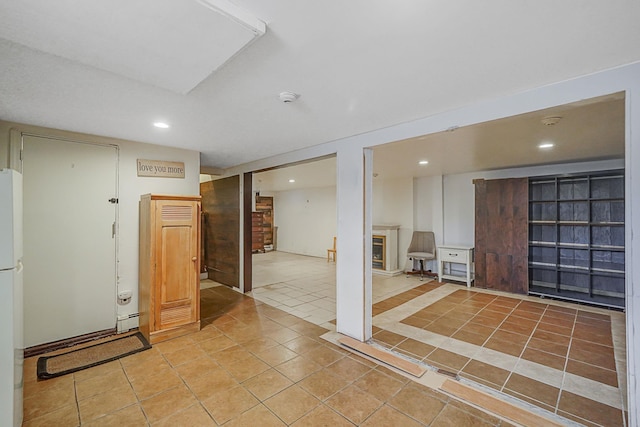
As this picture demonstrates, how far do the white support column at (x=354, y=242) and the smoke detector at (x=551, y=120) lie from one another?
1684mm

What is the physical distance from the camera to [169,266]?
130 inches

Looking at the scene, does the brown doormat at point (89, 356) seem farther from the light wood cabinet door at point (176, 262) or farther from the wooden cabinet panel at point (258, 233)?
the wooden cabinet panel at point (258, 233)

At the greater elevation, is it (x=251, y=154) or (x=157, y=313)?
(x=251, y=154)

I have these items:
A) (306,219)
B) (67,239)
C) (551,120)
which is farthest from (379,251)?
(67,239)

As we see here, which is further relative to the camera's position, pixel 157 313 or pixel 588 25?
pixel 157 313

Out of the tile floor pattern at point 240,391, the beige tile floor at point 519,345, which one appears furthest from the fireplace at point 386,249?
the tile floor pattern at point 240,391

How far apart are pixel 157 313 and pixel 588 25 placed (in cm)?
422

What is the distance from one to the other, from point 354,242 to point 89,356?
3.02 m

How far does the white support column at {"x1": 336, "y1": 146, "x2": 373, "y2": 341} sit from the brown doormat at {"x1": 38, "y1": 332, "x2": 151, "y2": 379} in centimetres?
228

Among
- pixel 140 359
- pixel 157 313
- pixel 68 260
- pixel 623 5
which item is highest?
pixel 623 5

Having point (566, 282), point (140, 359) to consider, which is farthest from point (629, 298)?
point (566, 282)

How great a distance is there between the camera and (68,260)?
10.5 ft

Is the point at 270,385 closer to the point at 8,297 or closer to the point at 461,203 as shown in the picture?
the point at 8,297

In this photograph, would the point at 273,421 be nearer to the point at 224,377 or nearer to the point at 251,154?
the point at 224,377
